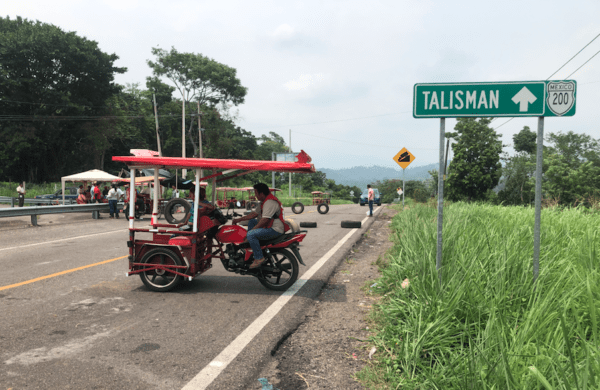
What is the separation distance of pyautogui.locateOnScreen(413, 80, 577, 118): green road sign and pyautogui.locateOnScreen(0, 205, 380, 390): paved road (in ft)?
9.82

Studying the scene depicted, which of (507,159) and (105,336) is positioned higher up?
(507,159)

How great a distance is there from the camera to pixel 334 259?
925cm

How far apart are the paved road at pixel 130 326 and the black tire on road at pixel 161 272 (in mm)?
145

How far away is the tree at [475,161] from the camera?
59.0 m

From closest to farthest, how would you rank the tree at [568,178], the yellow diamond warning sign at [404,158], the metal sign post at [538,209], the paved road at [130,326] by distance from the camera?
the paved road at [130,326]
the metal sign post at [538,209]
the yellow diamond warning sign at [404,158]
the tree at [568,178]

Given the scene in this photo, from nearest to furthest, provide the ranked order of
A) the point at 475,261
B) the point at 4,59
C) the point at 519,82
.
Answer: the point at 519,82, the point at 475,261, the point at 4,59

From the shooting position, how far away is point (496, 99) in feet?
14.4

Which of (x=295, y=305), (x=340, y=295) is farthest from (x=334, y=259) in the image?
(x=295, y=305)

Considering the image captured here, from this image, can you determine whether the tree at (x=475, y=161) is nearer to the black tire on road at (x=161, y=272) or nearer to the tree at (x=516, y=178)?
→ the tree at (x=516, y=178)

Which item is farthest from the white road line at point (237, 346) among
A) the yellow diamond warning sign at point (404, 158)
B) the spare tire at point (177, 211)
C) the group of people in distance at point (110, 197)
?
the group of people in distance at point (110, 197)

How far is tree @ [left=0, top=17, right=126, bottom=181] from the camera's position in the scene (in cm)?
3866

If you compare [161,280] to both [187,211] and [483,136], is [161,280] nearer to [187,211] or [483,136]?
[187,211]

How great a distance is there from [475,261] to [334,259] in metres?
4.66

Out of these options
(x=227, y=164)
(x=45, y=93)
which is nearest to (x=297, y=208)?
(x=227, y=164)
